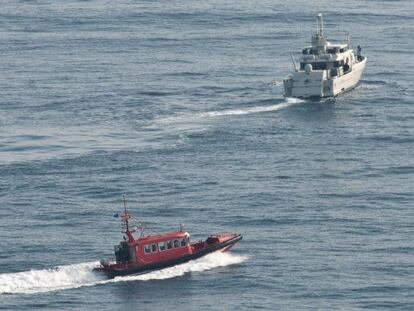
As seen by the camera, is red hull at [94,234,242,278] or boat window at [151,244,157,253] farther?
boat window at [151,244,157,253]

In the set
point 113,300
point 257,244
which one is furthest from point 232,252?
point 113,300

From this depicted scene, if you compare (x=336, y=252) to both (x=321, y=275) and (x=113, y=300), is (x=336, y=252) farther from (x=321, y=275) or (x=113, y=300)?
(x=113, y=300)

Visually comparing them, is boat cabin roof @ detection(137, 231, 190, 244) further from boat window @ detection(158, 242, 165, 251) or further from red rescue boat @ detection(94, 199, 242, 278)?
boat window @ detection(158, 242, 165, 251)

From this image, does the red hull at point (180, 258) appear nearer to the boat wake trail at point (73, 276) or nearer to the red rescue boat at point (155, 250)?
the red rescue boat at point (155, 250)

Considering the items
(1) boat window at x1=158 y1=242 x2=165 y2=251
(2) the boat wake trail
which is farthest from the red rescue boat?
(2) the boat wake trail

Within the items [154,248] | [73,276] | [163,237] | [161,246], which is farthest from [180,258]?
[73,276]

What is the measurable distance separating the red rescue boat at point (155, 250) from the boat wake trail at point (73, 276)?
2.12ft

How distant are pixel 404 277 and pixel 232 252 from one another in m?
19.6

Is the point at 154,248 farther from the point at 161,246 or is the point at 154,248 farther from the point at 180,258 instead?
the point at 180,258

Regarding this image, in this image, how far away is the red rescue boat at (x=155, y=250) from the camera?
182500 mm

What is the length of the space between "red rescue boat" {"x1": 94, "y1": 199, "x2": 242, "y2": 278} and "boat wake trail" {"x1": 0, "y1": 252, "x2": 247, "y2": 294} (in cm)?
64

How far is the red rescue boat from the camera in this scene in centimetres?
18250

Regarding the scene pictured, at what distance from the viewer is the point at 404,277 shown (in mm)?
180000

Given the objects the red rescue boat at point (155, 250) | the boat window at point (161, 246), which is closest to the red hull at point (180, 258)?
the red rescue boat at point (155, 250)
